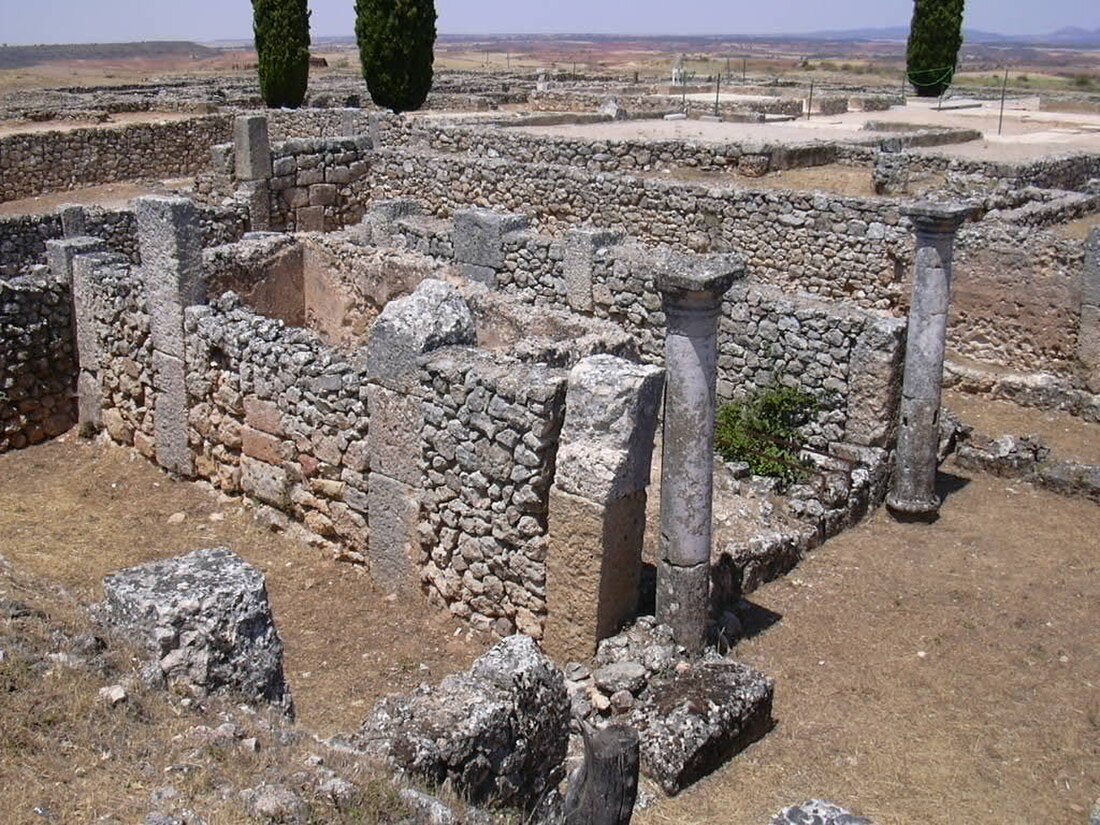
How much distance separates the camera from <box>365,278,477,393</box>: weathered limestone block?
306 inches

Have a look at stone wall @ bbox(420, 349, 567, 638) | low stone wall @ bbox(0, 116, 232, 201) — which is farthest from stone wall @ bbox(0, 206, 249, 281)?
low stone wall @ bbox(0, 116, 232, 201)

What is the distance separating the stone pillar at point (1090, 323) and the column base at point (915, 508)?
4.10m

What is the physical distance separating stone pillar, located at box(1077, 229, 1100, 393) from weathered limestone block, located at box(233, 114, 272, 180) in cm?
1013

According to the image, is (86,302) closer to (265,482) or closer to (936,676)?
(265,482)

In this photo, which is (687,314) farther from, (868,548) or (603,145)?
(603,145)

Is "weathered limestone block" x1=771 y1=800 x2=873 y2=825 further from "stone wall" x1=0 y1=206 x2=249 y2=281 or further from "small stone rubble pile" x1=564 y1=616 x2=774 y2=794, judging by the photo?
"stone wall" x1=0 y1=206 x2=249 y2=281

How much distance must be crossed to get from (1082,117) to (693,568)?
104ft

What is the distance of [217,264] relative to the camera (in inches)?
427

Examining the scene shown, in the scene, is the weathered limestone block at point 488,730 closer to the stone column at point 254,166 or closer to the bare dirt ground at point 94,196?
the stone column at point 254,166

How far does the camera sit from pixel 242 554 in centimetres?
895

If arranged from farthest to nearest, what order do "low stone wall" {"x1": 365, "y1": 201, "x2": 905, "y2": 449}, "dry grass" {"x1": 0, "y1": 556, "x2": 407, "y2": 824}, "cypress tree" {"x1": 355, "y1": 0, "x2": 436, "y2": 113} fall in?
"cypress tree" {"x1": 355, "y1": 0, "x2": 436, "y2": 113}, "low stone wall" {"x1": 365, "y1": 201, "x2": 905, "y2": 449}, "dry grass" {"x1": 0, "y1": 556, "x2": 407, "y2": 824}

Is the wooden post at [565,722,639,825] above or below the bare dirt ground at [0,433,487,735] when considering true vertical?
above

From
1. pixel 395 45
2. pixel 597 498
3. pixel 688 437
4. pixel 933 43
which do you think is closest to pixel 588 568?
pixel 597 498

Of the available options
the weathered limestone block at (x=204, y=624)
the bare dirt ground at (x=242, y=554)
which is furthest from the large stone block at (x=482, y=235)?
the weathered limestone block at (x=204, y=624)
